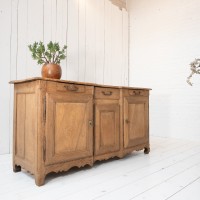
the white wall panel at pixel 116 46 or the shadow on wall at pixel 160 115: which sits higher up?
the white wall panel at pixel 116 46

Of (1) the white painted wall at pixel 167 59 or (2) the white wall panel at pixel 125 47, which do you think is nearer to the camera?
(1) the white painted wall at pixel 167 59

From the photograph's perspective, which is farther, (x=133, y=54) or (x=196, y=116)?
(x=133, y=54)

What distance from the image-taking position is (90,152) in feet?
6.07

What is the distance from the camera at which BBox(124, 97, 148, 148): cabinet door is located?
2.19 metres

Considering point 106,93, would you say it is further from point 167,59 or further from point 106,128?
point 167,59

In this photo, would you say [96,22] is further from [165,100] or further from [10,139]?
[10,139]

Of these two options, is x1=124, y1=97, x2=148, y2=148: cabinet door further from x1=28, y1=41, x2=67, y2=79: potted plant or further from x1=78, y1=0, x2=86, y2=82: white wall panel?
x1=78, y1=0, x2=86, y2=82: white wall panel

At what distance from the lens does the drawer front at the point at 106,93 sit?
6.43ft

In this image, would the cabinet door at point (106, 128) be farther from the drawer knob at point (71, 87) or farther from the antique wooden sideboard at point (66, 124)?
the drawer knob at point (71, 87)

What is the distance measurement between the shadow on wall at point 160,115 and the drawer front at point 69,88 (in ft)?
6.83

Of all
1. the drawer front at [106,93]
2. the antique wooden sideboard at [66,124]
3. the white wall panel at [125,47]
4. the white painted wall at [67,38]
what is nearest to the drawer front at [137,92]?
the antique wooden sideboard at [66,124]

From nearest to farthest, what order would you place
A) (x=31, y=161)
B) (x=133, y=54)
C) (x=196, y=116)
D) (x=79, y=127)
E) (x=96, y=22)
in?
(x=31, y=161), (x=79, y=127), (x=196, y=116), (x=96, y=22), (x=133, y=54)

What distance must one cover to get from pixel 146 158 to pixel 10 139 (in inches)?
61.6

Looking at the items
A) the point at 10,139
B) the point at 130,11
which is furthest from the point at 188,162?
the point at 130,11
